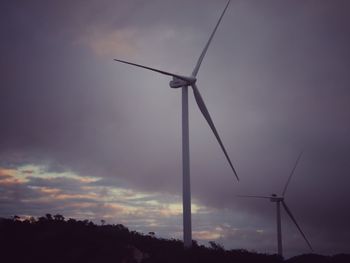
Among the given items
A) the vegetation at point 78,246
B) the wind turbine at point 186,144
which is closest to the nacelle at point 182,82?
the wind turbine at point 186,144

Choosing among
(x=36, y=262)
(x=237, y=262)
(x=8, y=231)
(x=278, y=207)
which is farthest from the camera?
(x=278, y=207)

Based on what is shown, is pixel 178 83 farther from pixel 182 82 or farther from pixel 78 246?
pixel 78 246

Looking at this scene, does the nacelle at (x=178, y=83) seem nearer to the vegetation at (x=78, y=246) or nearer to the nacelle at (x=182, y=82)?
the nacelle at (x=182, y=82)

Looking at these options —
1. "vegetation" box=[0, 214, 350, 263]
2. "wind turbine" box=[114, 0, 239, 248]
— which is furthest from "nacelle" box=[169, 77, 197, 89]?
"vegetation" box=[0, 214, 350, 263]

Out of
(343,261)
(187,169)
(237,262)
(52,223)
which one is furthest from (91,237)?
(343,261)

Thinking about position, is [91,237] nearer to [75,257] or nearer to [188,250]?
[75,257]

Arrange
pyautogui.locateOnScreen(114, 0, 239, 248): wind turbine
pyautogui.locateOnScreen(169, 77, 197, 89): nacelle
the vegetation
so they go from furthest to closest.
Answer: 1. pyautogui.locateOnScreen(169, 77, 197, 89): nacelle
2. pyautogui.locateOnScreen(114, 0, 239, 248): wind turbine
3. the vegetation

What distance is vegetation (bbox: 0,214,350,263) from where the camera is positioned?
46.3 m

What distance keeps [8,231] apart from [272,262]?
4404 cm

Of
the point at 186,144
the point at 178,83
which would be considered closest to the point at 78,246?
the point at 186,144

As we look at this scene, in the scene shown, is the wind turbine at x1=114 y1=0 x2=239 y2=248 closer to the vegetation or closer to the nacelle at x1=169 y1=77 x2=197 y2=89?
the nacelle at x1=169 y1=77 x2=197 y2=89

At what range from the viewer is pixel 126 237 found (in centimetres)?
5778

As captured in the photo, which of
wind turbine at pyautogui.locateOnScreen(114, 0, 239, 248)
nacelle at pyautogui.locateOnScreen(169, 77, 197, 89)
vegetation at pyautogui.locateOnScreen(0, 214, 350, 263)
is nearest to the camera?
vegetation at pyautogui.locateOnScreen(0, 214, 350, 263)

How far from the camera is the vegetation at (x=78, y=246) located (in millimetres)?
46344
